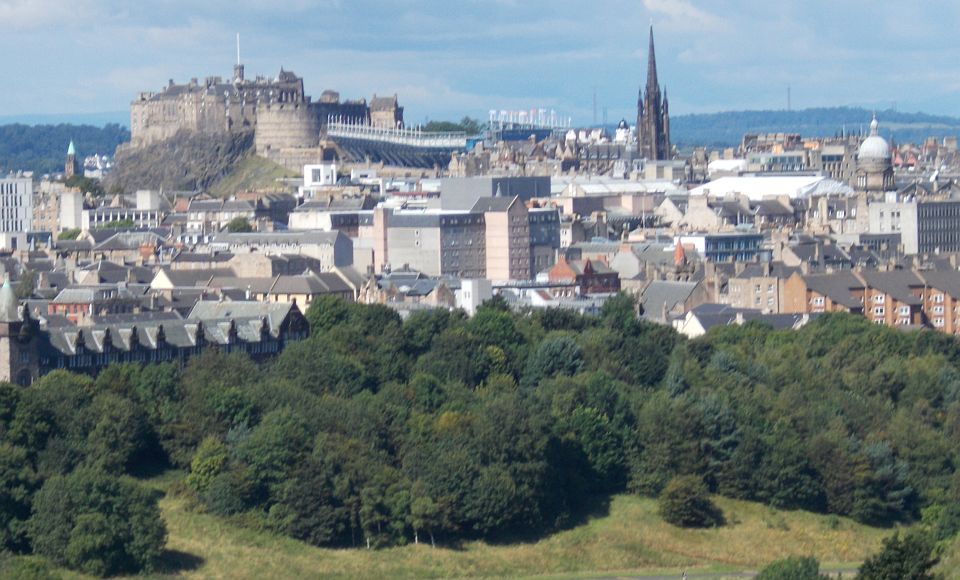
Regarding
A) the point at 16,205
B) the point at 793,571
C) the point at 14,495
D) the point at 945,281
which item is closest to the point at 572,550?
the point at 793,571

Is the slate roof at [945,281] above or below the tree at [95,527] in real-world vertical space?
above

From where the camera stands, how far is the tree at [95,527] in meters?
49.3

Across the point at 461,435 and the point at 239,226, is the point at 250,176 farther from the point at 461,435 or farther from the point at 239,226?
the point at 461,435

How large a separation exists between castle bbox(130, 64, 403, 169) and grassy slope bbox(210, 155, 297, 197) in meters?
0.94

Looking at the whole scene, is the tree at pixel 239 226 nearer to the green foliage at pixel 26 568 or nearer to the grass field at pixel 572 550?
the grass field at pixel 572 550

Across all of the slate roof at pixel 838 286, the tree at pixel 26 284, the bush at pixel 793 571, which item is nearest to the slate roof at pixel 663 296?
the slate roof at pixel 838 286

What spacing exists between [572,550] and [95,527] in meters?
10.3

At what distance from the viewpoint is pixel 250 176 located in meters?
149

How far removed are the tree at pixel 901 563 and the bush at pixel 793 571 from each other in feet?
3.19

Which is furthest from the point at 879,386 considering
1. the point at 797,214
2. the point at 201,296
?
the point at 797,214

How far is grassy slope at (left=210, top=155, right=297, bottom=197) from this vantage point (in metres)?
146

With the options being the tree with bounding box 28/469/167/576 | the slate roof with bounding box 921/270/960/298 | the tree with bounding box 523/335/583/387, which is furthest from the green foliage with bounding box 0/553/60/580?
the slate roof with bounding box 921/270/960/298

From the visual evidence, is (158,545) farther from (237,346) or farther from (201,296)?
(201,296)

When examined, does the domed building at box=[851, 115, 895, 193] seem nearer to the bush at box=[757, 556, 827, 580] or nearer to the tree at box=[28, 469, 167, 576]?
the tree at box=[28, 469, 167, 576]
